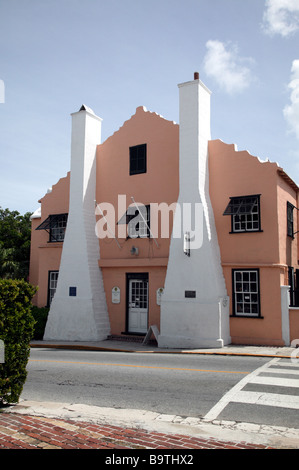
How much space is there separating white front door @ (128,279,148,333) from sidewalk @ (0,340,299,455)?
10.6 metres

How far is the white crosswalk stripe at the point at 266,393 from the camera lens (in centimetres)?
760

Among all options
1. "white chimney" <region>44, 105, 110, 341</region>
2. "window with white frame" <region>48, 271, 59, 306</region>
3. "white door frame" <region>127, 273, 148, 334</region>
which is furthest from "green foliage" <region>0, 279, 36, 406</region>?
"window with white frame" <region>48, 271, 59, 306</region>

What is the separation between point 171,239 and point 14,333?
33.2 ft

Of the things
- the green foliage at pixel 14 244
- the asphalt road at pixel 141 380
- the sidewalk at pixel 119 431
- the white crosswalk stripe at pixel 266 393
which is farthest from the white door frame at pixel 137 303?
the sidewalk at pixel 119 431

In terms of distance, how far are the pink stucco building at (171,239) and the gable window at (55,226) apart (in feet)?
0.18

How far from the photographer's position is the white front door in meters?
18.3

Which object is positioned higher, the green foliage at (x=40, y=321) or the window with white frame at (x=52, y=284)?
the window with white frame at (x=52, y=284)

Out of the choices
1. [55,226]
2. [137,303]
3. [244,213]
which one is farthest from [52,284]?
[244,213]

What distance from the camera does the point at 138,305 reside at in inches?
730

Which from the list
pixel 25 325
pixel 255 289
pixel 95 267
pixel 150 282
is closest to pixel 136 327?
pixel 150 282

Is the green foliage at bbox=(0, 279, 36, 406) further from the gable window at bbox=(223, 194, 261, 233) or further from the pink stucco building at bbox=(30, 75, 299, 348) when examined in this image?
the gable window at bbox=(223, 194, 261, 233)

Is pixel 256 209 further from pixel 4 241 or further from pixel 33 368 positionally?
pixel 4 241

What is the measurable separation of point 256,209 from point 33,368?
1000 centimetres

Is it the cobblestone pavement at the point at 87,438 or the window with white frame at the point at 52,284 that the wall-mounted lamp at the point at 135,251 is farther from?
the cobblestone pavement at the point at 87,438
